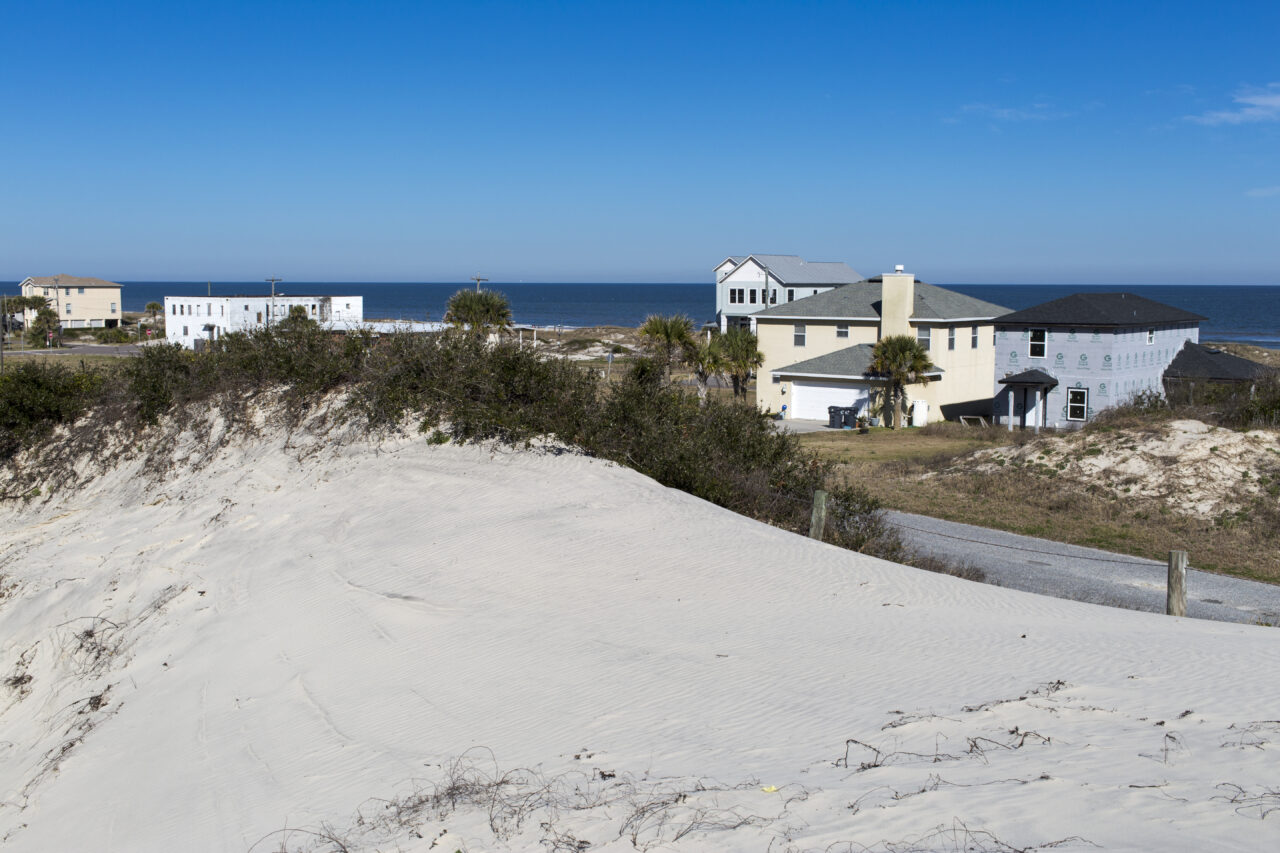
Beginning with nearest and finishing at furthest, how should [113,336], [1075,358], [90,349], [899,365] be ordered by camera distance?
[899,365], [1075,358], [90,349], [113,336]

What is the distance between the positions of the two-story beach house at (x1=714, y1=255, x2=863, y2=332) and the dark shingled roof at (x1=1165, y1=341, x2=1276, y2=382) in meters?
24.9

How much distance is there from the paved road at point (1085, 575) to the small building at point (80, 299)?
10552cm

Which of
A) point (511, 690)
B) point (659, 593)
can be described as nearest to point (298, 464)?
point (659, 593)

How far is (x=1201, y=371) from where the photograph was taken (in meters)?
43.8

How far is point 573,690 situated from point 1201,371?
42866 mm

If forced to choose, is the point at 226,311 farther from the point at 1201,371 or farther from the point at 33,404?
the point at 1201,371

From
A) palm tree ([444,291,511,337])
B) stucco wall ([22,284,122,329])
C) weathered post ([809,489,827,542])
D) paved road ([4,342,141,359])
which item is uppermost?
stucco wall ([22,284,122,329])

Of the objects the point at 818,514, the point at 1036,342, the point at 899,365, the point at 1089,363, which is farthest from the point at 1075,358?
the point at 818,514

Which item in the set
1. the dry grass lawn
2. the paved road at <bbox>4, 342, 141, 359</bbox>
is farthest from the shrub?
the dry grass lawn

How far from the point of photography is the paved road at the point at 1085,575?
52.0ft

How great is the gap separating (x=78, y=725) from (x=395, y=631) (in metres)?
3.02

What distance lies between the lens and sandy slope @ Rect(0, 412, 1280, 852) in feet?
19.8

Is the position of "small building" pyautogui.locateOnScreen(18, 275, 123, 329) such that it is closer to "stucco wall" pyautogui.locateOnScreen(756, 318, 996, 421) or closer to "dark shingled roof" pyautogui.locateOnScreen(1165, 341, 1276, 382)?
"stucco wall" pyautogui.locateOnScreen(756, 318, 996, 421)

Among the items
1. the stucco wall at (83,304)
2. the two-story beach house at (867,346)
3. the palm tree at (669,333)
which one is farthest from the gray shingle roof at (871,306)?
the stucco wall at (83,304)
